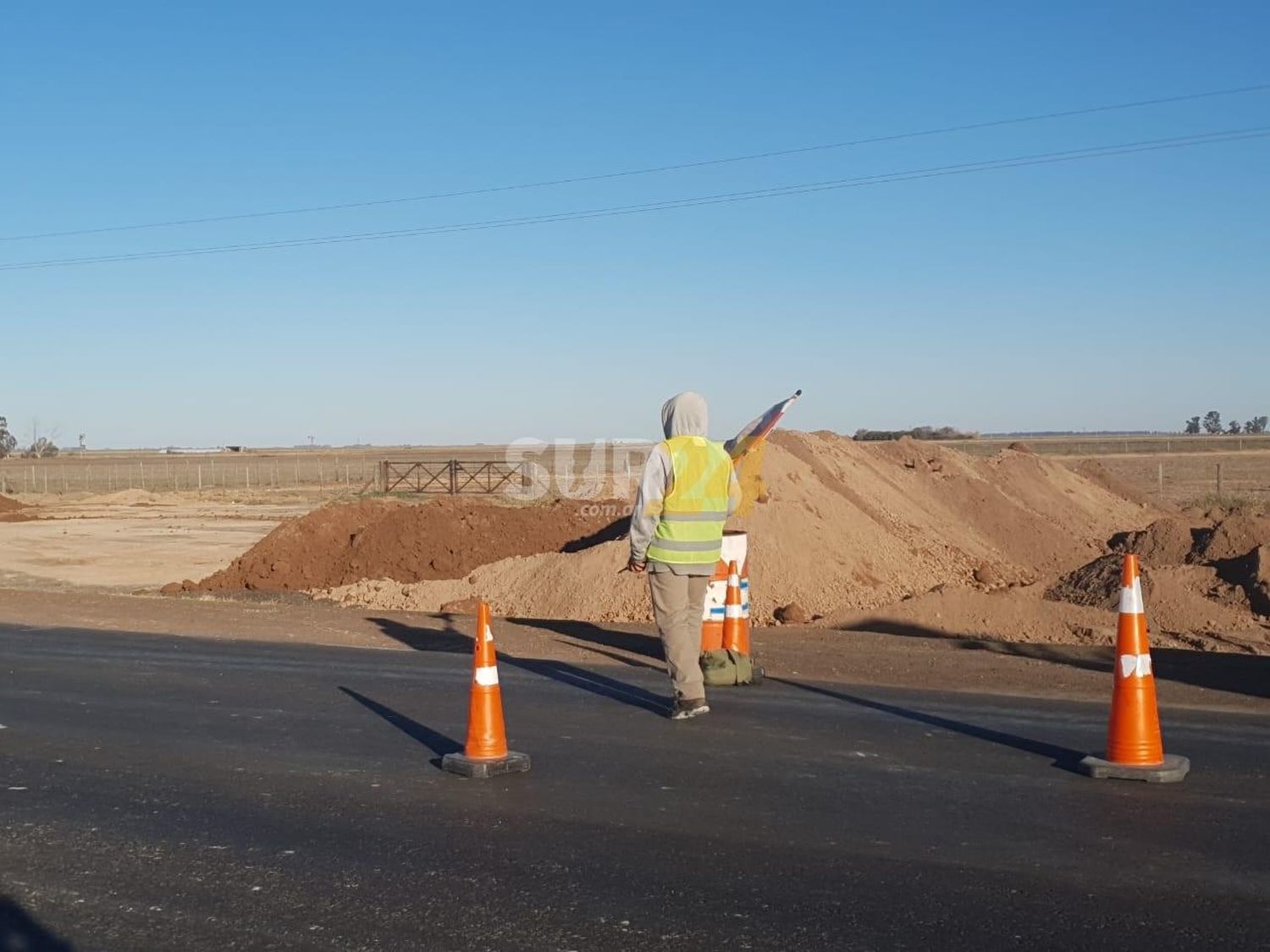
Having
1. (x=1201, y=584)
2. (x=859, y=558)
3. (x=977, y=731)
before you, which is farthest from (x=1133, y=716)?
(x=859, y=558)

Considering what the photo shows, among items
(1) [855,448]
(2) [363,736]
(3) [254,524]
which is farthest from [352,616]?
(3) [254,524]

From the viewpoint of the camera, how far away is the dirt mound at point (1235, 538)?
18656 millimetres

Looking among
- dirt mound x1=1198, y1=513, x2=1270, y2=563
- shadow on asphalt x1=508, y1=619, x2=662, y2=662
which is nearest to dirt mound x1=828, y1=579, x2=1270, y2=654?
dirt mound x1=1198, y1=513, x2=1270, y2=563

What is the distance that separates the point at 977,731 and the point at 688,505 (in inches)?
88.2

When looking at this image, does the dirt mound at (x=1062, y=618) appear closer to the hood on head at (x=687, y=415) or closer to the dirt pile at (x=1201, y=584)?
the dirt pile at (x=1201, y=584)

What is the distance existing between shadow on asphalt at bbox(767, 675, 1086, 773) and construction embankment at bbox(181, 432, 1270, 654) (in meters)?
6.03

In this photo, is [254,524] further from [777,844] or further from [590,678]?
[777,844]

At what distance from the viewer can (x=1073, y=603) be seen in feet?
57.9

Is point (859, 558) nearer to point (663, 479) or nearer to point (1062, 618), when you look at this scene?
point (1062, 618)

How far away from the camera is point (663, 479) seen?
888 centimetres

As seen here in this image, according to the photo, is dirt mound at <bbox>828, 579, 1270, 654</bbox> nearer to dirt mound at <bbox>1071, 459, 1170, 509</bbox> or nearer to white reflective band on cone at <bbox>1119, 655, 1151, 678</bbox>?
white reflective band on cone at <bbox>1119, 655, 1151, 678</bbox>

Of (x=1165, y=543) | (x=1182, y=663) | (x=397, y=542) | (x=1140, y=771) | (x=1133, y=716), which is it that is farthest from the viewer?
(x=397, y=542)

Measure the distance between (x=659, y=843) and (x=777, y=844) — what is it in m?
0.50

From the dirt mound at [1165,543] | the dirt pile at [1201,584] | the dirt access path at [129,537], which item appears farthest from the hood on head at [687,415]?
the dirt access path at [129,537]
